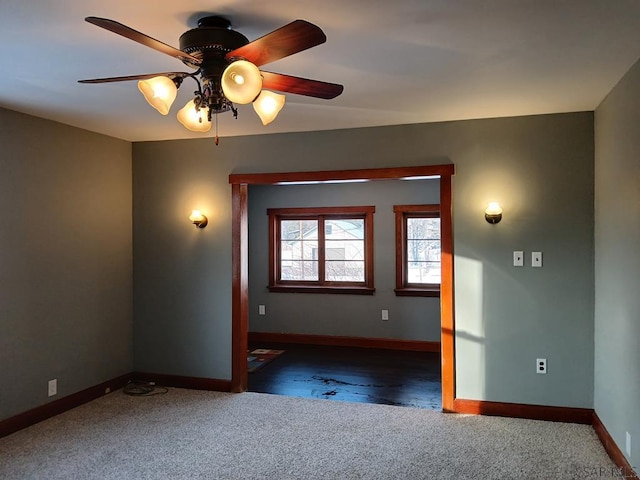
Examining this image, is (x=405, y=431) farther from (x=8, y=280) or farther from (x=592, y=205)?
(x=8, y=280)

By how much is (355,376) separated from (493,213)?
2.30m

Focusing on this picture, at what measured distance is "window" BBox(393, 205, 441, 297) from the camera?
253 inches

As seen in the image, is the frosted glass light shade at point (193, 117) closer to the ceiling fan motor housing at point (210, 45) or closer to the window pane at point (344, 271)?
the ceiling fan motor housing at point (210, 45)

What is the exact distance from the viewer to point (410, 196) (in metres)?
6.45

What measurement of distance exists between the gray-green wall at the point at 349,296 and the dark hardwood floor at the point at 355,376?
1.11ft

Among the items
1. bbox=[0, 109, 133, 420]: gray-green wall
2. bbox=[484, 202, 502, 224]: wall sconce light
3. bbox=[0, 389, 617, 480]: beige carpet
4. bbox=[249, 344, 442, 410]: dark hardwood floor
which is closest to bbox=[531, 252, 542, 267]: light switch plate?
bbox=[484, 202, 502, 224]: wall sconce light

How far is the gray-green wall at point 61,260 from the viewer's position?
369cm

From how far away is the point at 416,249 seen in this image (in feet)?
21.4

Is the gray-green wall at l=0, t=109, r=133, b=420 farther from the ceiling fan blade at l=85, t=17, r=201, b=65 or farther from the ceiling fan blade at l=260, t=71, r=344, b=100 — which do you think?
the ceiling fan blade at l=260, t=71, r=344, b=100

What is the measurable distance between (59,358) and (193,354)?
1.16 meters

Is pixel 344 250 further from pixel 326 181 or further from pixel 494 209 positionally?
pixel 494 209

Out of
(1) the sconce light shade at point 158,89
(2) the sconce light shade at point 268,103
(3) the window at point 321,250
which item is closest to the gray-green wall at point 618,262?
(2) the sconce light shade at point 268,103

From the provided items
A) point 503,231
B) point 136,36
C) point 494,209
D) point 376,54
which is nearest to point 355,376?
point 503,231

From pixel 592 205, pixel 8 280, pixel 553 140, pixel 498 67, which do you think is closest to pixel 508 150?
pixel 553 140
